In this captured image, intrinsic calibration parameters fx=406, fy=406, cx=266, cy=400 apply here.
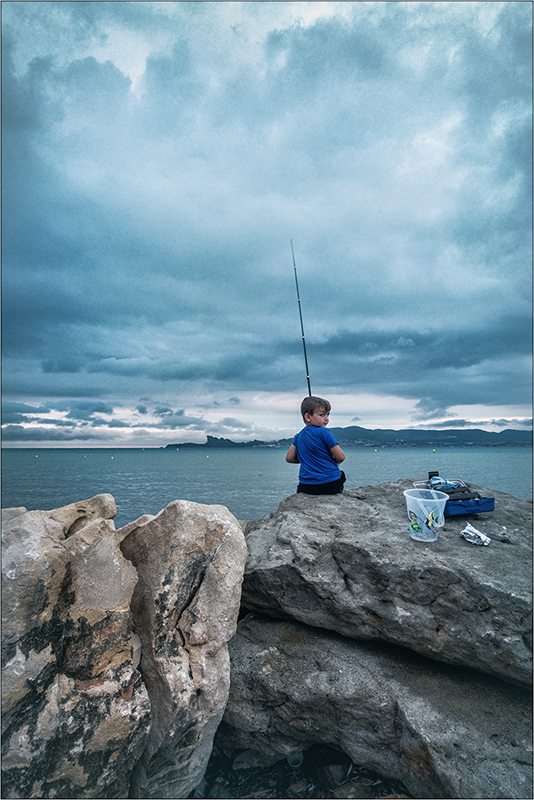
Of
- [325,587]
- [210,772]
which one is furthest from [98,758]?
[325,587]

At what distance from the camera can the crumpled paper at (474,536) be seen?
15.9 feet

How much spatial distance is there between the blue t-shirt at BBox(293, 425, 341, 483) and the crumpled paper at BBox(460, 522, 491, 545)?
2.27 metres

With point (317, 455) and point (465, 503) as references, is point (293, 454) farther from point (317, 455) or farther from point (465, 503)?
point (465, 503)

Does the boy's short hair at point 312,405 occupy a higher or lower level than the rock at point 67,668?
higher

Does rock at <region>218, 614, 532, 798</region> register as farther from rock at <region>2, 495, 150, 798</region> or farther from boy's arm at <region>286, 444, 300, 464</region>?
boy's arm at <region>286, 444, 300, 464</region>

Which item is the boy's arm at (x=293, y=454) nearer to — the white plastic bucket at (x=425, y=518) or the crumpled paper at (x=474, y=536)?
the white plastic bucket at (x=425, y=518)

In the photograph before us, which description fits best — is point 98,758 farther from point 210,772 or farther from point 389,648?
point 389,648

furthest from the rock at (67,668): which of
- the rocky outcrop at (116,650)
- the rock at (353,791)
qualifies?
the rock at (353,791)

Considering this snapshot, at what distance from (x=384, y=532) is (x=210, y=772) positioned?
327 cm

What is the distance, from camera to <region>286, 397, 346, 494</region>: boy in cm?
676

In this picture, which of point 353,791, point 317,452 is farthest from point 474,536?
point 353,791

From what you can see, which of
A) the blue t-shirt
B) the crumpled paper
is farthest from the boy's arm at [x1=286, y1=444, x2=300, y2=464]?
the crumpled paper

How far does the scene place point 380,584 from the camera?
454 cm

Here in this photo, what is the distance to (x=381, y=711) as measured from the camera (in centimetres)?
410
